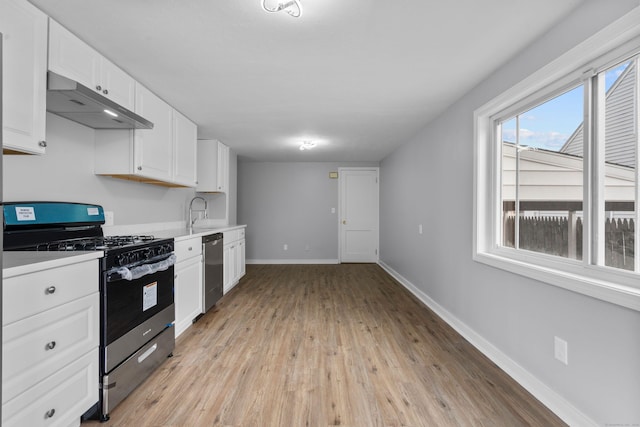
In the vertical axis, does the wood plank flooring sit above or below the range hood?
below

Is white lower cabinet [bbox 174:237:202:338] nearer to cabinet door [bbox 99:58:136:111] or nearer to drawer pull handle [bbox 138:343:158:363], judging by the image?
drawer pull handle [bbox 138:343:158:363]

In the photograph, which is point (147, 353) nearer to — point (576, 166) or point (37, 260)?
point (37, 260)

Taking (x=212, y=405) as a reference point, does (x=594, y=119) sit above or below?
above

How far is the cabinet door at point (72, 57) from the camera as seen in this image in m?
1.82

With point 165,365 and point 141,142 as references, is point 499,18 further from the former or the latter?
point 165,365

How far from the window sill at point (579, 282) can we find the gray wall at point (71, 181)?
3.37 meters

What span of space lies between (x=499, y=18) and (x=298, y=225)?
531 cm

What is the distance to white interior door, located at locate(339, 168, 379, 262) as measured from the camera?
6707 millimetres

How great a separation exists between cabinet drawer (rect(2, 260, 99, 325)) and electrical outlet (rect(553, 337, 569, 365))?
269 centimetres

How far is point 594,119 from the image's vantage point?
5.68 feet

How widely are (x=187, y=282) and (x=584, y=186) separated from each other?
3230 millimetres

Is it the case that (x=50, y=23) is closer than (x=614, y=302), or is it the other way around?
(x=614, y=302)

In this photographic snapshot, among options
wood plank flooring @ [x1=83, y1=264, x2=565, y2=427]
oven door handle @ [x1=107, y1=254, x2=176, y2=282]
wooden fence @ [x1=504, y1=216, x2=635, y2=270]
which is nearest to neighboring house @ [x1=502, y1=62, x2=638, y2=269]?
wooden fence @ [x1=504, y1=216, x2=635, y2=270]

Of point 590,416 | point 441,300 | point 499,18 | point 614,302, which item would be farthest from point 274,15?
point 441,300
